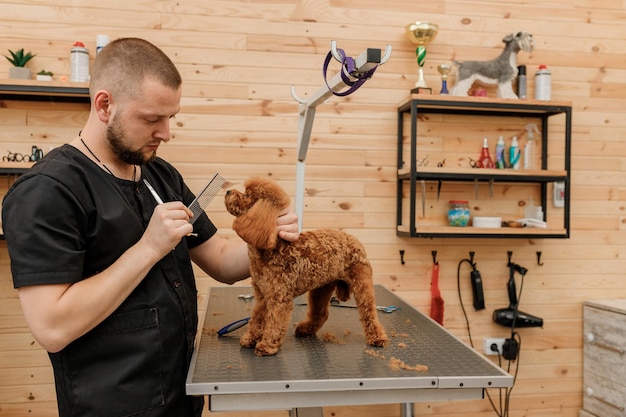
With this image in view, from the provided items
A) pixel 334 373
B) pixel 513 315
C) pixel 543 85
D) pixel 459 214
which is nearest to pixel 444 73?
pixel 543 85

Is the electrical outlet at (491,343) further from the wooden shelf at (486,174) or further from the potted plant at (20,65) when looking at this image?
the potted plant at (20,65)

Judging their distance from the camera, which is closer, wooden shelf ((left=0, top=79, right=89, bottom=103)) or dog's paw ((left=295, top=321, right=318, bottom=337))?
dog's paw ((left=295, top=321, right=318, bottom=337))

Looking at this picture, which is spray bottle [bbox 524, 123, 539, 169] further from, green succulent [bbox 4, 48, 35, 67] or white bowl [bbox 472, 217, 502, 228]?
green succulent [bbox 4, 48, 35, 67]

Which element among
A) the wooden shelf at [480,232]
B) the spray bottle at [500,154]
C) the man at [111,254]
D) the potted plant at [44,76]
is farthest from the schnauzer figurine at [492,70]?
the potted plant at [44,76]

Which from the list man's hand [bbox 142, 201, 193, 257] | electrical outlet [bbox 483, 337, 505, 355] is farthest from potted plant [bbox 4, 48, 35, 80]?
electrical outlet [bbox 483, 337, 505, 355]

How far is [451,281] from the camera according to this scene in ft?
8.51

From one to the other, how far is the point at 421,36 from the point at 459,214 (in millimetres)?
856

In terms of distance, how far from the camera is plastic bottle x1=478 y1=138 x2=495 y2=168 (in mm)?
2490

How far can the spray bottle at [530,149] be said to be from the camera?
101 inches

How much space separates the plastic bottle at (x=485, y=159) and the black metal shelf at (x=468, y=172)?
8 centimetres

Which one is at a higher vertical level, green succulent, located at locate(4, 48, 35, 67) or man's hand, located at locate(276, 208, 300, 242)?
→ green succulent, located at locate(4, 48, 35, 67)

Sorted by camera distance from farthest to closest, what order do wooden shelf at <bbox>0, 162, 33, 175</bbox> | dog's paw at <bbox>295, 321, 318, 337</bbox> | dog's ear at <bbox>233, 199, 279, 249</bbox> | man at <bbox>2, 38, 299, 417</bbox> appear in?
wooden shelf at <bbox>0, 162, 33, 175</bbox>, dog's paw at <bbox>295, 321, 318, 337</bbox>, dog's ear at <bbox>233, 199, 279, 249</bbox>, man at <bbox>2, 38, 299, 417</bbox>

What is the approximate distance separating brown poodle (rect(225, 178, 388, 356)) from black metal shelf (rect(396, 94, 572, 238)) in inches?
42.4

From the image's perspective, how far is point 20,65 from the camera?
2211 millimetres
